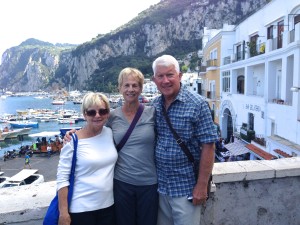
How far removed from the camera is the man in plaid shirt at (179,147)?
7.86ft

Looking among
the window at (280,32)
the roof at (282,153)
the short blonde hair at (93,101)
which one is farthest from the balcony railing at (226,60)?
the short blonde hair at (93,101)

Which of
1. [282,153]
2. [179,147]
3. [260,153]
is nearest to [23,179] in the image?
[260,153]

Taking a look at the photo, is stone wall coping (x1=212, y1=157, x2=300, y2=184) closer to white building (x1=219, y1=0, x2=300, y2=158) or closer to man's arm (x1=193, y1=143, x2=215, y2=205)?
man's arm (x1=193, y1=143, x2=215, y2=205)

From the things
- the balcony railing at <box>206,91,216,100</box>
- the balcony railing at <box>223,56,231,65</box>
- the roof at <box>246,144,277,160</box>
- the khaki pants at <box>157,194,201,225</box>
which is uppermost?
the balcony railing at <box>223,56,231,65</box>

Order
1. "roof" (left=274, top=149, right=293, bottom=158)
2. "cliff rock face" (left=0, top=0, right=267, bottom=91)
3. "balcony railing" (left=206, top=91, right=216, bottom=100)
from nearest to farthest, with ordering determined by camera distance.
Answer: "roof" (left=274, top=149, right=293, bottom=158) < "balcony railing" (left=206, top=91, right=216, bottom=100) < "cliff rock face" (left=0, top=0, right=267, bottom=91)

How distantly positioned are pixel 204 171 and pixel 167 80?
0.86m

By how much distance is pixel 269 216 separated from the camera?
343 centimetres

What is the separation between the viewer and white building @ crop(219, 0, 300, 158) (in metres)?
13.3

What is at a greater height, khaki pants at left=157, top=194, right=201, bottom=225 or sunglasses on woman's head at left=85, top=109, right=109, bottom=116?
sunglasses on woman's head at left=85, top=109, right=109, bottom=116

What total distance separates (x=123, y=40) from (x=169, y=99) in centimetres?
14504

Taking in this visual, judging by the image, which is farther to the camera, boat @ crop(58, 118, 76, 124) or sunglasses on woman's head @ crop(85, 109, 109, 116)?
boat @ crop(58, 118, 76, 124)

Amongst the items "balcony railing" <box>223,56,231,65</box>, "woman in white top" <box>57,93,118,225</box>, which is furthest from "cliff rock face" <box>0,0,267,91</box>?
"woman in white top" <box>57,93,118,225</box>

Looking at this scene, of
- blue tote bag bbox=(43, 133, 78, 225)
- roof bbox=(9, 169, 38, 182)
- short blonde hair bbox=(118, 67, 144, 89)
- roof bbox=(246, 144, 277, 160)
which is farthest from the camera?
roof bbox=(9, 169, 38, 182)

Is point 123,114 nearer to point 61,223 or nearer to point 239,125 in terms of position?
point 61,223
